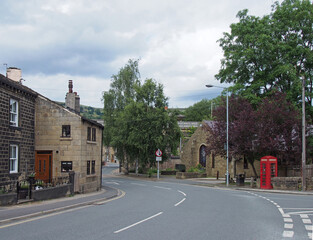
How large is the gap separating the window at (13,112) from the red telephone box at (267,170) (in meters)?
18.3

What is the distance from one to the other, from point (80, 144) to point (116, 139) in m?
20.0

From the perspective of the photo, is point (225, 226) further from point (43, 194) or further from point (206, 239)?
point (43, 194)

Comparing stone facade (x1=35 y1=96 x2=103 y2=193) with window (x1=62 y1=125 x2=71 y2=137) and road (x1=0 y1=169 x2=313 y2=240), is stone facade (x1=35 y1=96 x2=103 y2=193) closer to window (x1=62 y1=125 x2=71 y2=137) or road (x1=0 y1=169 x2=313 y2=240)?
window (x1=62 y1=125 x2=71 y2=137)

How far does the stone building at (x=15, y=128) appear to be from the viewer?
19.5 metres

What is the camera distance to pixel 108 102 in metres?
52.8

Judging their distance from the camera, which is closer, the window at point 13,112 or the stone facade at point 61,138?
the window at point 13,112

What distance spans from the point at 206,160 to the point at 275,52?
20.3 metres

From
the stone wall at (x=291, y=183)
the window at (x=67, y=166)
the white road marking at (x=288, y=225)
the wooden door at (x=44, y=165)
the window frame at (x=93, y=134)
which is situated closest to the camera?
the white road marking at (x=288, y=225)

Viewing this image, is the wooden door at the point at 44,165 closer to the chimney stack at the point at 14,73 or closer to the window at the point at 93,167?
the window at the point at 93,167

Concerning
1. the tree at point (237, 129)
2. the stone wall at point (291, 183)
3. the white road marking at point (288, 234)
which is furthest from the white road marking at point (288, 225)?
the tree at point (237, 129)

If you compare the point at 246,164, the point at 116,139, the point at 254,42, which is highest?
the point at 254,42

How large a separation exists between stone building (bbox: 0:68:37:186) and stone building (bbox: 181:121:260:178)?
79.8 feet

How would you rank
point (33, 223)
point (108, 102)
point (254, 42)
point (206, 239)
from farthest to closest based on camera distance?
point (108, 102) → point (254, 42) → point (33, 223) → point (206, 239)

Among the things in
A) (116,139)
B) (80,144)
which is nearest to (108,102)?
(116,139)
